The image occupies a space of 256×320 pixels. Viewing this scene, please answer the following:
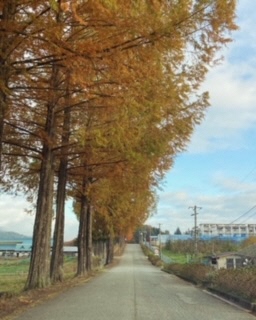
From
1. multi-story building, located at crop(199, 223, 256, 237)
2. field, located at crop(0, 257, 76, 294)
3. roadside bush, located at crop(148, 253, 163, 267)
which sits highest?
multi-story building, located at crop(199, 223, 256, 237)

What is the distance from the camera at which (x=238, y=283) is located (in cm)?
1505

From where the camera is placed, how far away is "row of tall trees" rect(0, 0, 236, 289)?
26.9 ft

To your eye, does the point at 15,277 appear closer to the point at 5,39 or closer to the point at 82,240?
the point at 82,240

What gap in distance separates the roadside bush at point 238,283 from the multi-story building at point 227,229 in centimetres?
9880

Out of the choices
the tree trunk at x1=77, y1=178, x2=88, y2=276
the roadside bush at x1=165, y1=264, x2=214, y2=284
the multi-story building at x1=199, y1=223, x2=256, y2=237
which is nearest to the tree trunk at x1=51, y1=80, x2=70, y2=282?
the roadside bush at x1=165, y1=264, x2=214, y2=284

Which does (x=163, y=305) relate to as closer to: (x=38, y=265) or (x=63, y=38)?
(x=38, y=265)

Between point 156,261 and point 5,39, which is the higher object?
point 5,39

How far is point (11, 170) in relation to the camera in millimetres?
17750

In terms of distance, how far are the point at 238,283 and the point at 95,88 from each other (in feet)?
26.8

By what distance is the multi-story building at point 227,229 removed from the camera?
384 ft

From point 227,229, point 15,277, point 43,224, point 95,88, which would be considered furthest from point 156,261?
point 227,229

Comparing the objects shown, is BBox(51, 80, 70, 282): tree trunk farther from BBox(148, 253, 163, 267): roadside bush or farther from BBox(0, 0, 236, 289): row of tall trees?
BBox(148, 253, 163, 267): roadside bush

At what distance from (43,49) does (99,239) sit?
154 feet

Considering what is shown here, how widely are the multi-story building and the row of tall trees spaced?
99.7 meters
